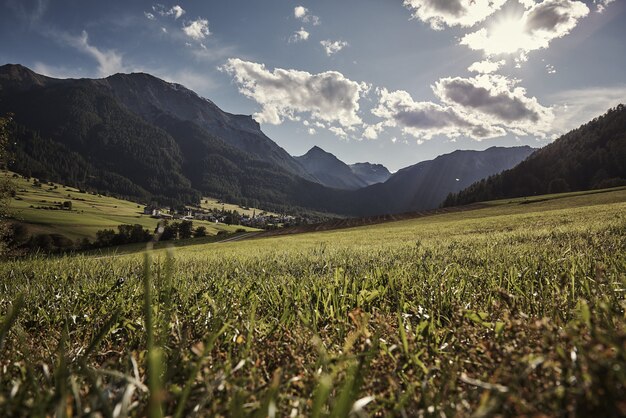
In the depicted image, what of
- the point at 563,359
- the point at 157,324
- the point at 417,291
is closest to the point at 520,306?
the point at 417,291

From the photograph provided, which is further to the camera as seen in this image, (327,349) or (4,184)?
(4,184)

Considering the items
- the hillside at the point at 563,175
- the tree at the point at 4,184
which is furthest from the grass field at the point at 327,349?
the hillside at the point at 563,175

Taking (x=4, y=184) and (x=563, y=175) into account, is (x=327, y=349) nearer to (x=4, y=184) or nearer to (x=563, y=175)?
(x=4, y=184)

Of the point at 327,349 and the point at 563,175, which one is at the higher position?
the point at 563,175

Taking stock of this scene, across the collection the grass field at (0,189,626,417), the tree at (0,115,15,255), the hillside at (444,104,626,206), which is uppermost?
the hillside at (444,104,626,206)

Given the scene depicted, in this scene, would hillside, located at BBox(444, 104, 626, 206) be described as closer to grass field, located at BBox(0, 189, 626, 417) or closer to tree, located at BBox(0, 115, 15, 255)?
tree, located at BBox(0, 115, 15, 255)

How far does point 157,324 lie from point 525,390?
2.30m

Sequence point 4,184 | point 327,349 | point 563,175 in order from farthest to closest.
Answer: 1. point 563,175
2. point 4,184
3. point 327,349

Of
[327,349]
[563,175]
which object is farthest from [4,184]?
[563,175]

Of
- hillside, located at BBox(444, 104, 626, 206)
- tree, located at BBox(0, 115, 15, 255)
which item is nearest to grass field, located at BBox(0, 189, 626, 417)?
tree, located at BBox(0, 115, 15, 255)

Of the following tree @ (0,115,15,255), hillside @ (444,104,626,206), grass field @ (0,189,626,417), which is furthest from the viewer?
hillside @ (444,104,626,206)

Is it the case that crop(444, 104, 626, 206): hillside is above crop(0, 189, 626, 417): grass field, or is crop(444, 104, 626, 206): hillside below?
above

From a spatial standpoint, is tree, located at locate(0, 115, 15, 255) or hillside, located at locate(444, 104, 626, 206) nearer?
tree, located at locate(0, 115, 15, 255)

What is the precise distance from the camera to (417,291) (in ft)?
10.5
